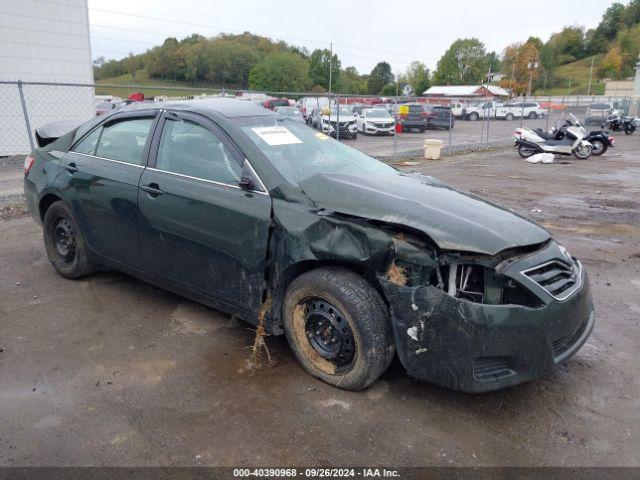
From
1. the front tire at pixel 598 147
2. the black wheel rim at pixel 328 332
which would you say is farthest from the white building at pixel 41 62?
the front tire at pixel 598 147

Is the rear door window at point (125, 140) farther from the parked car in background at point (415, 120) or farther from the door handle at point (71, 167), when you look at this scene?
the parked car in background at point (415, 120)

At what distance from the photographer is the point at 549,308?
266 cm

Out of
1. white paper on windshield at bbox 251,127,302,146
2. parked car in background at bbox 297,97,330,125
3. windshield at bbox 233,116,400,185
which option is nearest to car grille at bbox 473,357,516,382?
windshield at bbox 233,116,400,185

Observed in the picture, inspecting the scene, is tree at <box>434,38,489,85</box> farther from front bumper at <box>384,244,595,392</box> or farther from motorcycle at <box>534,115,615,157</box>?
front bumper at <box>384,244,595,392</box>

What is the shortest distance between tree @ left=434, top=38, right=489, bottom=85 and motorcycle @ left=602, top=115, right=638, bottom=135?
9177 centimetres

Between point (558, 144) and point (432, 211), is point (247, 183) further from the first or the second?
point (558, 144)

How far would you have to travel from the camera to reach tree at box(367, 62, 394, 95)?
115213 mm

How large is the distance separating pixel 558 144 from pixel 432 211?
575 inches

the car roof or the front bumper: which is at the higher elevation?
the car roof

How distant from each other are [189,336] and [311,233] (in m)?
1.39

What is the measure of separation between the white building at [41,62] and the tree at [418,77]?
101 m

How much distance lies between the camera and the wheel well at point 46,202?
15.2ft

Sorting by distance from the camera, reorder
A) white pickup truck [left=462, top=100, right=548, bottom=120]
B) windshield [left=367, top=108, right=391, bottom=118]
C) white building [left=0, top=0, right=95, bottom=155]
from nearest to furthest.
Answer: white building [left=0, top=0, right=95, bottom=155] < windshield [left=367, top=108, right=391, bottom=118] < white pickup truck [left=462, top=100, right=548, bottom=120]

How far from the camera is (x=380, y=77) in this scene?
393 feet
